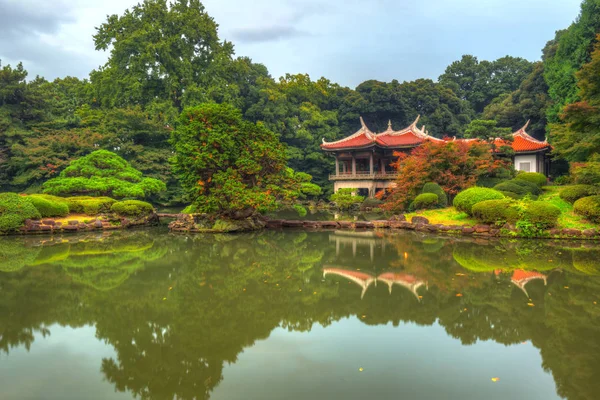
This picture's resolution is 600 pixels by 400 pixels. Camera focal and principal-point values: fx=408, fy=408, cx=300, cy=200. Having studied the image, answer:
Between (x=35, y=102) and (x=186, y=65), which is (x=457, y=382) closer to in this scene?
(x=35, y=102)

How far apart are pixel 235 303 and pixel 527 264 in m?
5.78

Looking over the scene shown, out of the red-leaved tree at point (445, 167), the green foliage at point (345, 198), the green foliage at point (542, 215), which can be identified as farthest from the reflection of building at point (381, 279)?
the green foliage at point (345, 198)

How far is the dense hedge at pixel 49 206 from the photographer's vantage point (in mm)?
14289

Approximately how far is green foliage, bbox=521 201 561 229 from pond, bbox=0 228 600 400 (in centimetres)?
269

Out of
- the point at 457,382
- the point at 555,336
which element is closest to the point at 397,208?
the point at 555,336

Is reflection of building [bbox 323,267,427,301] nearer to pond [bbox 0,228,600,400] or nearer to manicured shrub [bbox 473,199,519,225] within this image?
pond [bbox 0,228,600,400]

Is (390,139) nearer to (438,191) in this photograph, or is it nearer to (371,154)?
(371,154)

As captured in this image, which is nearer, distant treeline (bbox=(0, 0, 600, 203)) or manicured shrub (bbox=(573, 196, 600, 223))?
manicured shrub (bbox=(573, 196, 600, 223))

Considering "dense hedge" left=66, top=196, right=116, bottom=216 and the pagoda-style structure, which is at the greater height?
the pagoda-style structure

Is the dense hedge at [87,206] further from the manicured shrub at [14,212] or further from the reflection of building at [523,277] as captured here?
the reflection of building at [523,277]

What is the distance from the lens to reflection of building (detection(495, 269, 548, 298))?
6.38 meters

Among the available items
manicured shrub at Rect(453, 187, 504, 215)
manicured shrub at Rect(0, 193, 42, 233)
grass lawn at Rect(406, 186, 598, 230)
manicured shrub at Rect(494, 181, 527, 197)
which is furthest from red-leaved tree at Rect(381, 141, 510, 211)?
manicured shrub at Rect(0, 193, 42, 233)

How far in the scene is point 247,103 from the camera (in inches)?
1283

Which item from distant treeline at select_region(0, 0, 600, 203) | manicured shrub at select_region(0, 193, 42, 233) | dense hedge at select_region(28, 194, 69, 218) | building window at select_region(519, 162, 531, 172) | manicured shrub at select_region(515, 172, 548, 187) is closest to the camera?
manicured shrub at select_region(0, 193, 42, 233)
